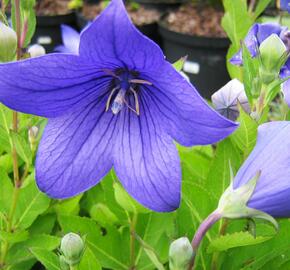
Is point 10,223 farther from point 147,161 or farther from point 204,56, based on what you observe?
point 204,56

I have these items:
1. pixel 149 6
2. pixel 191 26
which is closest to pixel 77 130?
pixel 191 26

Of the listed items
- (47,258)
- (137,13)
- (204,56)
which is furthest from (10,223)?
(137,13)

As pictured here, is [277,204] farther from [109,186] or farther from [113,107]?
[109,186]

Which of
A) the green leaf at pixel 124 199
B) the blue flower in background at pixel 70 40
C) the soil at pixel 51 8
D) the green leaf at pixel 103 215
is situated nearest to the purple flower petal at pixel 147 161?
the green leaf at pixel 124 199

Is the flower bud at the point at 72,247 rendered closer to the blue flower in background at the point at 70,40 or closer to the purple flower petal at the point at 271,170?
the purple flower petal at the point at 271,170

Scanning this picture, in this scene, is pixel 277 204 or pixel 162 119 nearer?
pixel 277 204

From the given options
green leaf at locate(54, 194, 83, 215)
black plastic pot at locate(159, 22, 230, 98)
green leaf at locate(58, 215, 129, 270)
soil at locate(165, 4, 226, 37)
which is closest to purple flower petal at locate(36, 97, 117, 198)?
green leaf at locate(58, 215, 129, 270)
